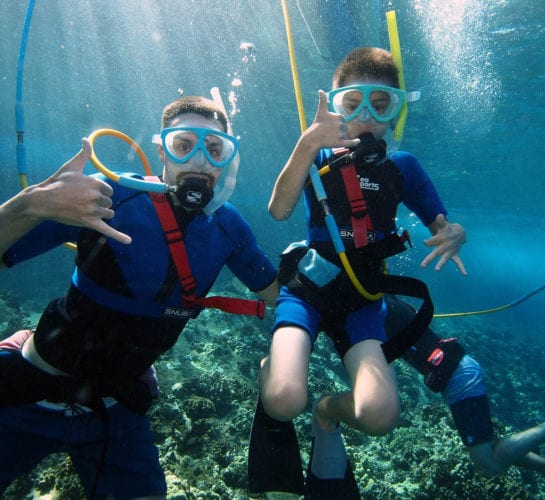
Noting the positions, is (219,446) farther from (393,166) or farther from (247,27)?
(247,27)

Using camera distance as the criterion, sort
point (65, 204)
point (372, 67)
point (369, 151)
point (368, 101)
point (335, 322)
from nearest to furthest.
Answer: point (65, 204), point (369, 151), point (368, 101), point (335, 322), point (372, 67)

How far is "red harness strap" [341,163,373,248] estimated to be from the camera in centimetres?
327

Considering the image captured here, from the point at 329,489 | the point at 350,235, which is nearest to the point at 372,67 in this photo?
the point at 350,235

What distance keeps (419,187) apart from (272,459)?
10.5 ft

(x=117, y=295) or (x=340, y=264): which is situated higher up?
(x=117, y=295)

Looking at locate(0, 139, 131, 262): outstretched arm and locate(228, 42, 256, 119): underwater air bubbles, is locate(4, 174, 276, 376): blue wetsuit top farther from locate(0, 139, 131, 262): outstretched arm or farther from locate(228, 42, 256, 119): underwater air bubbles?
locate(228, 42, 256, 119): underwater air bubbles

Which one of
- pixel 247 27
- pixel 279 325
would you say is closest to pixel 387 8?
pixel 247 27

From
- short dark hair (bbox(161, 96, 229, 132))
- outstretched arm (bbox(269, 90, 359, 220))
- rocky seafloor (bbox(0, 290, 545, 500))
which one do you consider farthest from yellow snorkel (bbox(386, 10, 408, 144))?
rocky seafloor (bbox(0, 290, 545, 500))

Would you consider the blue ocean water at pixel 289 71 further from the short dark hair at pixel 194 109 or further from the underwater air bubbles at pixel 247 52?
the short dark hair at pixel 194 109

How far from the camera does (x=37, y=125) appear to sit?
124ft

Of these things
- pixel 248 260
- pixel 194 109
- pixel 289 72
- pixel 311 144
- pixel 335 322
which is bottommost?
pixel 335 322

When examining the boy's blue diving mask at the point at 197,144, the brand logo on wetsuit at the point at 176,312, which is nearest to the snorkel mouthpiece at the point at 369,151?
the boy's blue diving mask at the point at 197,144

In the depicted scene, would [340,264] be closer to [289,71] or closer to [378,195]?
[378,195]

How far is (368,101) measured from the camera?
3.19 m
